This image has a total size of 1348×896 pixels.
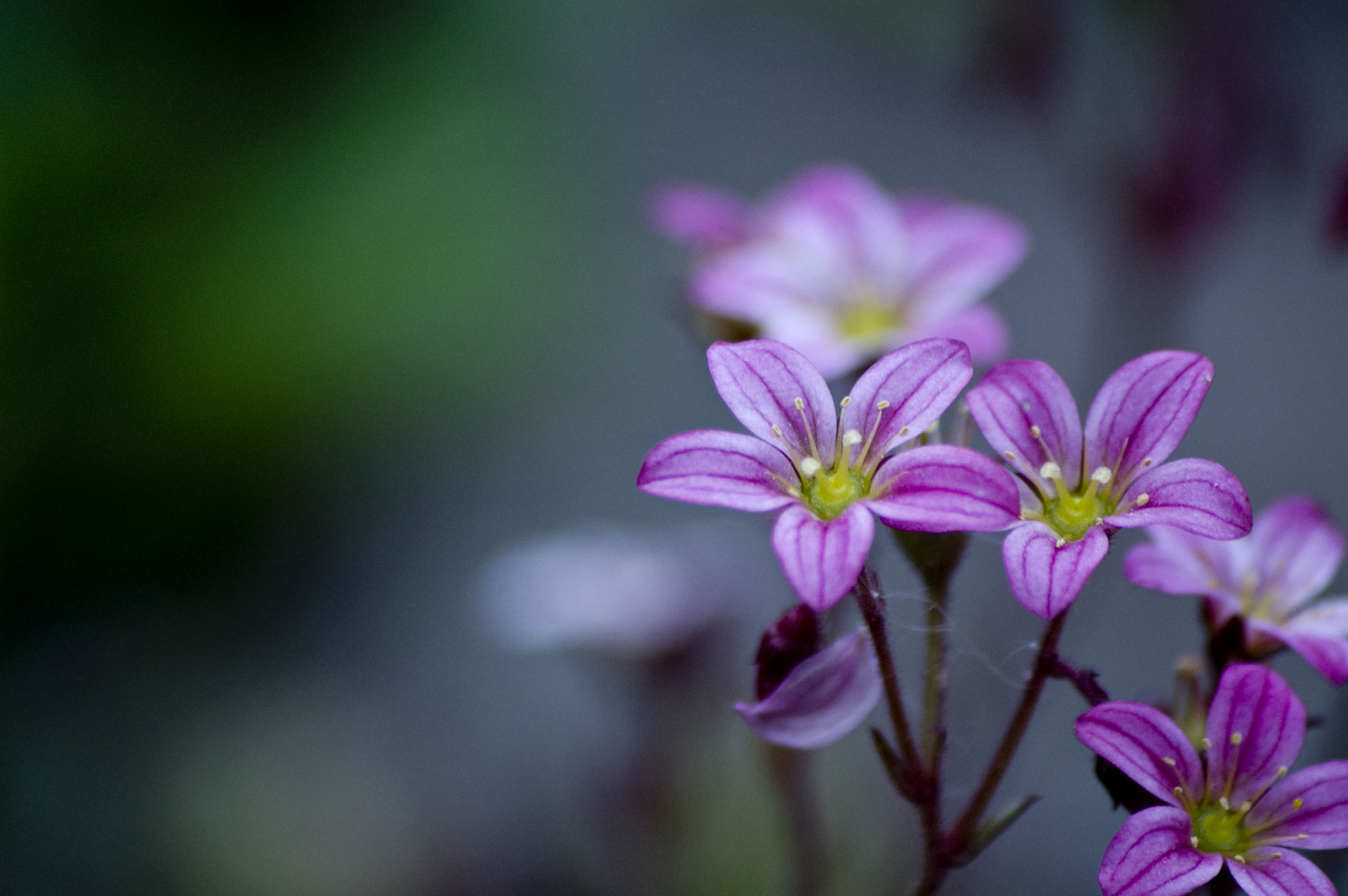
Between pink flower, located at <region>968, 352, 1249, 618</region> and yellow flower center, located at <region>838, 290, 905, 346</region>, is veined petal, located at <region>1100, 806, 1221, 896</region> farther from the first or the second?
yellow flower center, located at <region>838, 290, 905, 346</region>

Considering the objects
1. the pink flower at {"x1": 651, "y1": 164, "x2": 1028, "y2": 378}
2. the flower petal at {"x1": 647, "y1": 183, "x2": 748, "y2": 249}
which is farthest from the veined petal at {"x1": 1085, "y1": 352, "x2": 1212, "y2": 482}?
the flower petal at {"x1": 647, "y1": 183, "x2": 748, "y2": 249}

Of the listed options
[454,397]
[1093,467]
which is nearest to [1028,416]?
[1093,467]

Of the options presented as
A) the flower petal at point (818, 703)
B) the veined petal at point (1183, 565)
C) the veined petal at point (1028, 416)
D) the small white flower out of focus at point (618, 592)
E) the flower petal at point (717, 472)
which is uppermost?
the veined petal at point (1028, 416)


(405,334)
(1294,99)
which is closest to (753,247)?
(1294,99)

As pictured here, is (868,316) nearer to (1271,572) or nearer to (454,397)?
(1271,572)

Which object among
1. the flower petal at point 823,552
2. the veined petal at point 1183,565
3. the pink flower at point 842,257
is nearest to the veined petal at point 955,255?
the pink flower at point 842,257

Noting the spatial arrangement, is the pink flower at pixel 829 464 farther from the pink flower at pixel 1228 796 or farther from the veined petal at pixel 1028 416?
the pink flower at pixel 1228 796

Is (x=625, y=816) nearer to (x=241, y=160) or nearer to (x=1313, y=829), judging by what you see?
(x=1313, y=829)
